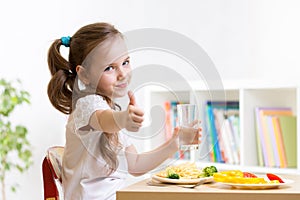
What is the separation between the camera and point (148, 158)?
5.34 ft

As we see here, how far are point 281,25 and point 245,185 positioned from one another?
85.2 inches

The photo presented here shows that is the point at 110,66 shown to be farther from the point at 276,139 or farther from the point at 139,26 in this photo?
the point at 139,26

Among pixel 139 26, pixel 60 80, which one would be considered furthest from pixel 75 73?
pixel 139 26

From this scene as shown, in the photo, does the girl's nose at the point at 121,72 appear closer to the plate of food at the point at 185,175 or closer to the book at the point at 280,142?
the plate of food at the point at 185,175

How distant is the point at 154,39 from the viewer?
1.18 m

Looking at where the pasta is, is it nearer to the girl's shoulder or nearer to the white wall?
the girl's shoulder

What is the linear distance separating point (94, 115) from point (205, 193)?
0.44 metres

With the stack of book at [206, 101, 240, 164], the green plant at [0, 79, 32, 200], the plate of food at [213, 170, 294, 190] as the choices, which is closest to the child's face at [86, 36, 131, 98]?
the plate of food at [213, 170, 294, 190]

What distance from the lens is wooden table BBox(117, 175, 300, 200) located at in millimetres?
1109

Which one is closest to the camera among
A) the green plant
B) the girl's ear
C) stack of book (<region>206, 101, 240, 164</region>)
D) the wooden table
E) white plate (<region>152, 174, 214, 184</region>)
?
the wooden table

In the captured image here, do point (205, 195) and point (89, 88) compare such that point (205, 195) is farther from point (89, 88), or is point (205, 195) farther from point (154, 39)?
point (89, 88)

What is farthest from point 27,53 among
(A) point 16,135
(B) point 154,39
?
(B) point 154,39

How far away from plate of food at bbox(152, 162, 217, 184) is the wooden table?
58 mm

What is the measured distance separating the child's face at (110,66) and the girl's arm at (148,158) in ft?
0.71
